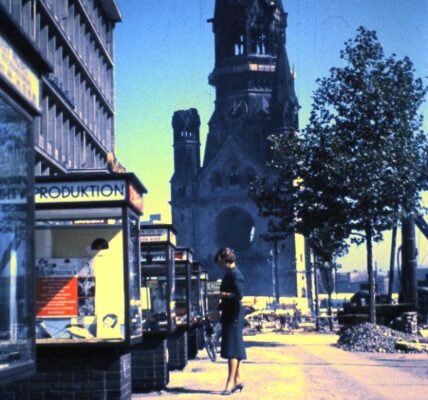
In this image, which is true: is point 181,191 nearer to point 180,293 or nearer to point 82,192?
point 180,293

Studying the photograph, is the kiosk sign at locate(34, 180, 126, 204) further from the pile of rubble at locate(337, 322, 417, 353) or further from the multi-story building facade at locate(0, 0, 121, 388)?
the pile of rubble at locate(337, 322, 417, 353)

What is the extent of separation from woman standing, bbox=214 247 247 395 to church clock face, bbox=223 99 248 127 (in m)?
121

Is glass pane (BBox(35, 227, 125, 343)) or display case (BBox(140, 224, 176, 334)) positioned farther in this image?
display case (BBox(140, 224, 176, 334))

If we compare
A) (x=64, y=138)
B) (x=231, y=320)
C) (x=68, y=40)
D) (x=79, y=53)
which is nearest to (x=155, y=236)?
(x=231, y=320)

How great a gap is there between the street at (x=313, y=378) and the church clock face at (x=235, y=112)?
4483 inches

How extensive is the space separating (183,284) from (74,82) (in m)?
26.5

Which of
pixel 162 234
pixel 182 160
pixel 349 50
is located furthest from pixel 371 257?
pixel 182 160

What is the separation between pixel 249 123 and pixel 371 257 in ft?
357

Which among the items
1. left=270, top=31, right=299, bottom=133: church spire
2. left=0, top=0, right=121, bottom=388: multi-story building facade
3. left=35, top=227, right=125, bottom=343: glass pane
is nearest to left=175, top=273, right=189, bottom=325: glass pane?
left=0, top=0, right=121, bottom=388: multi-story building facade

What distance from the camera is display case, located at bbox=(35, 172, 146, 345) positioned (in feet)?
28.6

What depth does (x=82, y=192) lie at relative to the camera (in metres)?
8.88

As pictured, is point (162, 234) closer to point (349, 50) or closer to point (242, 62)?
point (349, 50)

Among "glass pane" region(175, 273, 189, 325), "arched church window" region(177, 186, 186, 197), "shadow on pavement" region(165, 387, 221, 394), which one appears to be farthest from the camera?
"arched church window" region(177, 186, 186, 197)

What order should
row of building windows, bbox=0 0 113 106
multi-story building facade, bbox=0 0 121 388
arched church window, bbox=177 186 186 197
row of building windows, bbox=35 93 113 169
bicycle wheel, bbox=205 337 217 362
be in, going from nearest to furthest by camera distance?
multi-story building facade, bbox=0 0 121 388
bicycle wheel, bbox=205 337 217 362
row of building windows, bbox=0 0 113 106
row of building windows, bbox=35 93 113 169
arched church window, bbox=177 186 186 197
